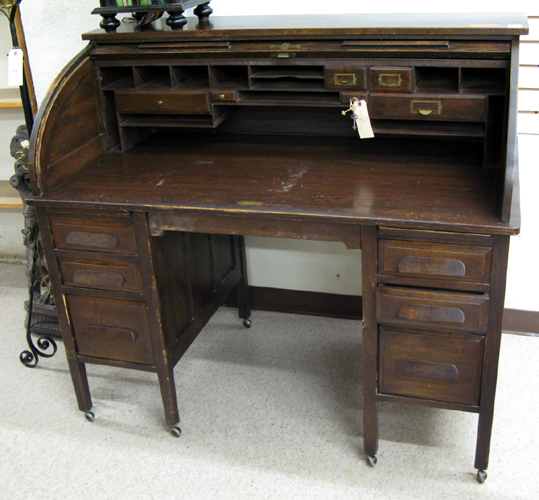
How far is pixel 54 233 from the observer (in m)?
2.14

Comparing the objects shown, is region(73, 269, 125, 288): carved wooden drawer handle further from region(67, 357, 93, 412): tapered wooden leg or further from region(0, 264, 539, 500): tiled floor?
region(0, 264, 539, 500): tiled floor

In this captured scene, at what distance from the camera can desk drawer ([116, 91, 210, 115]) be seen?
222 centimetres

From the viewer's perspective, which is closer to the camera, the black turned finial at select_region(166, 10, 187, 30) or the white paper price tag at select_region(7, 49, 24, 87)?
the black turned finial at select_region(166, 10, 187, 30)

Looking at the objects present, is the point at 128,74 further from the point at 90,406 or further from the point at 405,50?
the point at 90,406

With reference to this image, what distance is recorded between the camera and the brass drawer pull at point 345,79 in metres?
2.07

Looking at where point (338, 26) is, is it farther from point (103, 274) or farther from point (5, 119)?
point (5, 119)

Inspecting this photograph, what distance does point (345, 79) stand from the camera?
2.08 m

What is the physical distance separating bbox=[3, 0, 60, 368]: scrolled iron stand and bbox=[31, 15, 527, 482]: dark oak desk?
480 mm

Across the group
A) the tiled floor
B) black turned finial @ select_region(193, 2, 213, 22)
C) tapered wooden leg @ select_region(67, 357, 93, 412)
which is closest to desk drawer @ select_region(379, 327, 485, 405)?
the tiled floor

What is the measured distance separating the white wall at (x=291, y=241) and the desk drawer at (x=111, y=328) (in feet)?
3.03

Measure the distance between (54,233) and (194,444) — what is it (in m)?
0.90

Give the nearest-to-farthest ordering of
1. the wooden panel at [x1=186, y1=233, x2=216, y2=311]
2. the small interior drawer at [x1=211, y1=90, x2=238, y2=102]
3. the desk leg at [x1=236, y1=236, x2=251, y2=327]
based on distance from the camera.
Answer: the small interior drawer at [x1=211, y1=90, x2=238, y2=102]
the wooden panel at [x1=186, y1=233, x2=216, y2=311]
the desk leg at [x1=236, y1=236, x2=251, y2=327]

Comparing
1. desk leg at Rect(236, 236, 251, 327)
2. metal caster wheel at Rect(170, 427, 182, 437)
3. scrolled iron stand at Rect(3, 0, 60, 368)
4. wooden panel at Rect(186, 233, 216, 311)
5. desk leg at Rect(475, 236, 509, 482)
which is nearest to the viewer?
desk leg at Rect(475, 236, 509, 482)

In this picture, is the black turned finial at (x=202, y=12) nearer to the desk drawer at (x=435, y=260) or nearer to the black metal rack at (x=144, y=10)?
the black metal rack at (x=144, y=10)
